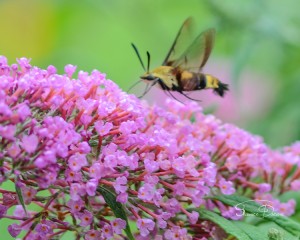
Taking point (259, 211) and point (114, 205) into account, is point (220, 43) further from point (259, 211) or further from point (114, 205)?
point (114, 205)

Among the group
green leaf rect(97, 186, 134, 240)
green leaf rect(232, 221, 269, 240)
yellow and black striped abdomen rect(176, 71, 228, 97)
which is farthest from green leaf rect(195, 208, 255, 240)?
yellow and black striped abdomen rect(176, 71, 228, 97)

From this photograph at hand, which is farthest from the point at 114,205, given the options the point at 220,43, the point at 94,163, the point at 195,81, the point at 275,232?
the point at 220,43

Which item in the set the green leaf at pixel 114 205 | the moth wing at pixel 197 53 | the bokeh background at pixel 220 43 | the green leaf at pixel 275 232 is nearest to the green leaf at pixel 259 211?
the green leaf at pixel 275 232

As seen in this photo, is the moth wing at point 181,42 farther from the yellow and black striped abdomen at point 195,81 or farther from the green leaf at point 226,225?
the green leaf at point 226,225

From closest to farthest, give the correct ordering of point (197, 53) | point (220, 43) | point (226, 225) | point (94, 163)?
1. point (94, 163)
2. point (226, 225)
3. point (197, 53)
4. point (220, 43)

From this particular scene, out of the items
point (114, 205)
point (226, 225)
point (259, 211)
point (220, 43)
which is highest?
point (220, 43)

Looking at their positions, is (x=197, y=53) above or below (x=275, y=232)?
above
